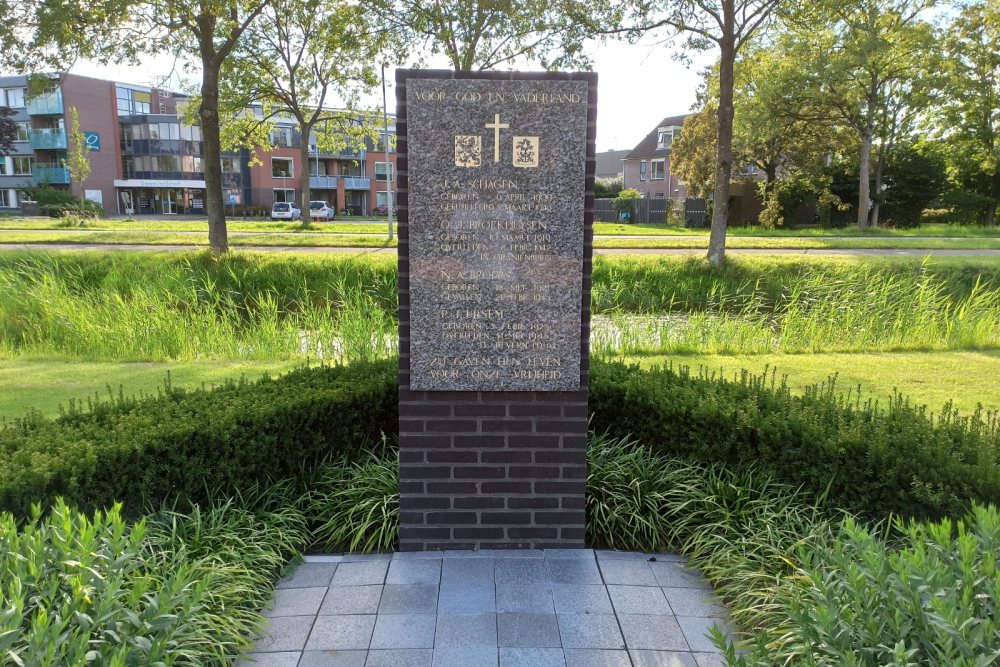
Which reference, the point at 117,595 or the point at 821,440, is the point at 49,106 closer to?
the point at 117,595

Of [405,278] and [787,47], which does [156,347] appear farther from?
[787,47]

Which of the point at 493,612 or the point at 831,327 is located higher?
the point at 831,327

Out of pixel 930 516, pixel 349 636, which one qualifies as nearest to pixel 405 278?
pixel 349 636

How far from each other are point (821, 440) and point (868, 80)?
33.2 metres

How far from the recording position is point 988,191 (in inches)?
1507

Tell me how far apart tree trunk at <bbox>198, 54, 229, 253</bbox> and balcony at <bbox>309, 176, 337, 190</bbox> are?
5255cm

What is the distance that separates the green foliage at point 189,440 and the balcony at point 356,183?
67.2 metres

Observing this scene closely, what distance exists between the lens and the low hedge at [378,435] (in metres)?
3.73

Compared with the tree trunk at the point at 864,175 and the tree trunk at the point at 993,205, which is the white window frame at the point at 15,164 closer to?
the tree trunk at the point at 864,175

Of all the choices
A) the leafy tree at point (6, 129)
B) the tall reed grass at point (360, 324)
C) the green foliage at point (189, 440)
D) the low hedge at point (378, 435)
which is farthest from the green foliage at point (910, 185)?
the leafy tree at point (6, 129)

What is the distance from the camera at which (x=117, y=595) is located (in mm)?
2598

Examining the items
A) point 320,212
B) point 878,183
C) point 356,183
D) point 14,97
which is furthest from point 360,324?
point 14,97

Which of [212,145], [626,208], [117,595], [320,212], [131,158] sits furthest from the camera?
[131,158]

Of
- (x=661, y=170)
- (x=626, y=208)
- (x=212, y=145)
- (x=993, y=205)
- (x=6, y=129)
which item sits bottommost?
(x=626, y=208)
